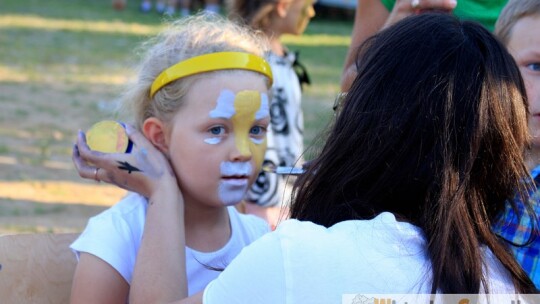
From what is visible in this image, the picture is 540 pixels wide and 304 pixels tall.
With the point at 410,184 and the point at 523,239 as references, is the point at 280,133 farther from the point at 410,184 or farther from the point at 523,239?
the point at 410,184

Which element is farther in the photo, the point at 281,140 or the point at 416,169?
the point at 281,140

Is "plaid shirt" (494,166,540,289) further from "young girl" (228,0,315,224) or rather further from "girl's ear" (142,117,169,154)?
"young girl" (228,0,315,224)

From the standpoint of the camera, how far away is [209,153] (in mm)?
2416

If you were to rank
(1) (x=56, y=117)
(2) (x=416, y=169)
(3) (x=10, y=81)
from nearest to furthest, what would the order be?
1. (2) (x=416, y=169)
2. (1) (x=56, y=117)
3. (3) (x=10, y=81)

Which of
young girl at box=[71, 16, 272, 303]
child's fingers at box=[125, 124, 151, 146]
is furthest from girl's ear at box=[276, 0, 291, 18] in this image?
child's fingers at box=[125, 124, 151, 146]

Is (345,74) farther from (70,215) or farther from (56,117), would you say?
(56,117)

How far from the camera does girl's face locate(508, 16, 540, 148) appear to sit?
229 centimetres

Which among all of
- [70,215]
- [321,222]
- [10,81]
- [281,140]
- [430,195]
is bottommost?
[10,81]

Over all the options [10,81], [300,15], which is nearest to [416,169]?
[300,15]

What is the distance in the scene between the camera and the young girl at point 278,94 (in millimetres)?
4473

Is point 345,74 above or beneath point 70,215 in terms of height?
above

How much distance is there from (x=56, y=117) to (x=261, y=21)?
417 centimetres

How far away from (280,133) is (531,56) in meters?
2.37

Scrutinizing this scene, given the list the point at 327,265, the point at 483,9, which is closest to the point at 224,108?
the point at 327,265
